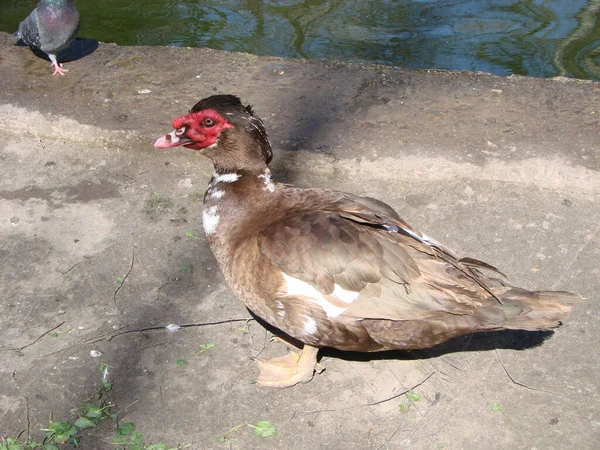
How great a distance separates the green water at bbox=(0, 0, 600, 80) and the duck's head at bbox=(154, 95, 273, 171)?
4.26 metres

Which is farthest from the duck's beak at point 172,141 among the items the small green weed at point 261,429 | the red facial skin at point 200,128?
the small green weed at point 261,429

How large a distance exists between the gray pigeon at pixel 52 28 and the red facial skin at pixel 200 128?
2562 mm

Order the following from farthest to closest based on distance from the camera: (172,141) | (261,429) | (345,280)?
(172,141) < (261,429) < (345,280)

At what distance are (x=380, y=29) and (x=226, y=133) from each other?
4957 millimetres

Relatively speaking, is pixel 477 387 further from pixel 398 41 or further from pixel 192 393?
pixel 398 41

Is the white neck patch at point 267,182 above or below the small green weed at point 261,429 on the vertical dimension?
above

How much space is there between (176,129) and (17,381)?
1349 mm

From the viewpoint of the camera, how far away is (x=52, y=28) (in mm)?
5762

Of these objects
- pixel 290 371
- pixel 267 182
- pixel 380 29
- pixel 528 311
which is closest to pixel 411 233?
pixel 528 311

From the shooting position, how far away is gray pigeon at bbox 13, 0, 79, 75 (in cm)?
571

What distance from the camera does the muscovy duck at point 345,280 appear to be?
3.11 m

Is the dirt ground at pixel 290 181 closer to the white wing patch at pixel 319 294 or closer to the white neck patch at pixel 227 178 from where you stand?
the white wing patch at pixel 319 294

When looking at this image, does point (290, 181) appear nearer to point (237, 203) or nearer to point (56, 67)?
point (237, 203)

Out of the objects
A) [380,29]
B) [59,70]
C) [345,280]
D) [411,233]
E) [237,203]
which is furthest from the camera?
[380,29]
